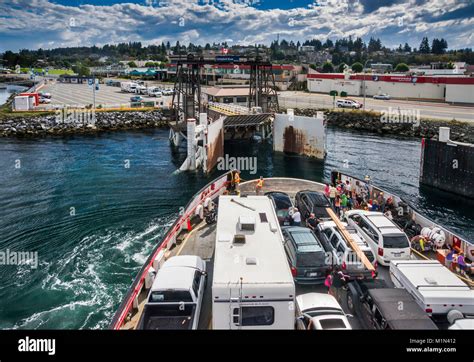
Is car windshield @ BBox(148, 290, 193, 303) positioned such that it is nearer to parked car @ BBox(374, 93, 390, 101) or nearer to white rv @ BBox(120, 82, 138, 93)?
parked car @ BBox(374, 93, 390, 101)

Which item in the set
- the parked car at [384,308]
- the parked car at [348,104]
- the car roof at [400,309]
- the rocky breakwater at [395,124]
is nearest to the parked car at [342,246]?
the parked car at [384,308]

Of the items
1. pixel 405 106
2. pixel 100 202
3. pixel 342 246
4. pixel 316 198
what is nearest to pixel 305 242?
pixel 342 246

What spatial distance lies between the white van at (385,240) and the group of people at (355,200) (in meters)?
2.77

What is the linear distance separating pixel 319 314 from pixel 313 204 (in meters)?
8.95

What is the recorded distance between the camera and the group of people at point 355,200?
64.8 feet

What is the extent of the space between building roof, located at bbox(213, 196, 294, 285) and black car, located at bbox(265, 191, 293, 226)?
3.50m

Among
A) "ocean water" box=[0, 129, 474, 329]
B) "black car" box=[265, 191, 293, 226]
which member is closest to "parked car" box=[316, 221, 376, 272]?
"black car" box=[265, 191, 293, 226]

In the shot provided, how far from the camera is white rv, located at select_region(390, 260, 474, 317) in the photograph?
32.2 ft

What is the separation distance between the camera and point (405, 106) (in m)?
70.2

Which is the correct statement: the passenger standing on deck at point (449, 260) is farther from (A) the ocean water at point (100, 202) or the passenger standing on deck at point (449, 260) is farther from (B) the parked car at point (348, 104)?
(B) the parked car at point (348, 104)

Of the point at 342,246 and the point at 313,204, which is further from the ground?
the point at 313,204

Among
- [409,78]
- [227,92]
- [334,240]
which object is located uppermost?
[409,78]

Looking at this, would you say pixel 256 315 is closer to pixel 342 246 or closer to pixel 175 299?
pixel 175 299
